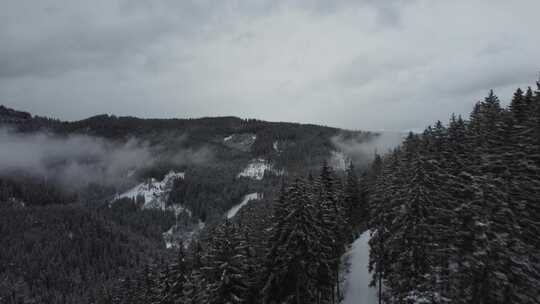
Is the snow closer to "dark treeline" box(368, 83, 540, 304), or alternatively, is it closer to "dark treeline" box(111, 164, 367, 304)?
"dark treeline" box(368, 83, 540, 304)

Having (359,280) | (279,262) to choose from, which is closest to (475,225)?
(279,262)

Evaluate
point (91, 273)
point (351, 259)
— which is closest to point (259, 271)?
point (351, 259)

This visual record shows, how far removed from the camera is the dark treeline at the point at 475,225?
17359mm

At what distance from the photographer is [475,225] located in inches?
719

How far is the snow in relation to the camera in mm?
44659

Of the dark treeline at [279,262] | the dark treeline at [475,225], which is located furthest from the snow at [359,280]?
the dark treeline at [279,262]

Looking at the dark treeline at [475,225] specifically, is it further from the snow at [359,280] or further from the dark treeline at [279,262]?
the snow at [359,280]

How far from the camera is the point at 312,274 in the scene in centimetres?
2806

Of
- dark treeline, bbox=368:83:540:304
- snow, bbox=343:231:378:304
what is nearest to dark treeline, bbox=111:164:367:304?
dark treeline, bbox=368:83:540:304

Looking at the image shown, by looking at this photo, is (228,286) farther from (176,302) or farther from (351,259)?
(351,259)

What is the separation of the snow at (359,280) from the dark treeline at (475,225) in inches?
465

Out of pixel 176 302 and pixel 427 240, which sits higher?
pixel 427 240

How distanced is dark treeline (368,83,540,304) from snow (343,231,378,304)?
38.7 feet

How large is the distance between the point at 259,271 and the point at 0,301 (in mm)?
172810
